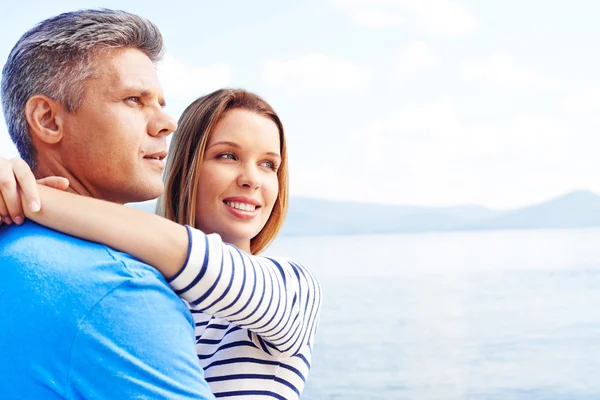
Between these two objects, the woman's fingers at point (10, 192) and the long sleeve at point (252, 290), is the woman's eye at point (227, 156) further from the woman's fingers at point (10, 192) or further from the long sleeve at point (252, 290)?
the woman's fingers at point (10, 192)

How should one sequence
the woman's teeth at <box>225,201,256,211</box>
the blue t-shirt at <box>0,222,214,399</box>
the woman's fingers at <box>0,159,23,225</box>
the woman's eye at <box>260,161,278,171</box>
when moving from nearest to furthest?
the blue t-shirt at <box>0,222,214,399</box>
the woman's fingers at <box>0,159,23,225</box>
the woman's teeth at <box>225,201,256,211</box>
the woman's eye at <box>260,161,278,171</box>

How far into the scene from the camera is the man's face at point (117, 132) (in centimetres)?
132

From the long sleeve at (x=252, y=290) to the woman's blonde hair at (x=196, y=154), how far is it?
64cm

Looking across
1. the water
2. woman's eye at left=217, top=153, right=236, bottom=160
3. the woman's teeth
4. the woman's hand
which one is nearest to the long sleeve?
the woman's hand

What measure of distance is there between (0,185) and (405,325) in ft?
41.6

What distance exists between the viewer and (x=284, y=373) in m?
1.60

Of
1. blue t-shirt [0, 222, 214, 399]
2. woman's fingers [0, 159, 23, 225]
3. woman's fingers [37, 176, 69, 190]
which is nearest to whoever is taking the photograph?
blue t-shirt [0, 222, 214, 399]

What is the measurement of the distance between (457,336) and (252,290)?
41.1ft

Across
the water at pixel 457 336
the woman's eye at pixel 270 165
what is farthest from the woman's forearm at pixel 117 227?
the water at pixel 457 336

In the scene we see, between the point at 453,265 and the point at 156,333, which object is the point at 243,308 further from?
the point at 453,265

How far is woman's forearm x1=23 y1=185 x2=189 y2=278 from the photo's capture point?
115 centimetres

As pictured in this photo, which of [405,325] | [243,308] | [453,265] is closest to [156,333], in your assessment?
[243,308]

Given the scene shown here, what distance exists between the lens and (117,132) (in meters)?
1.32

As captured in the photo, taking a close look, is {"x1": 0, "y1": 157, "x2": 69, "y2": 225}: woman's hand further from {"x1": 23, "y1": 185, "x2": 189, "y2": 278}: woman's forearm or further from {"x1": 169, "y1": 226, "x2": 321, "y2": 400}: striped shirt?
{"x1": 169, "y1": 226, "x2": 321, "y2": 400}: striped shirt
